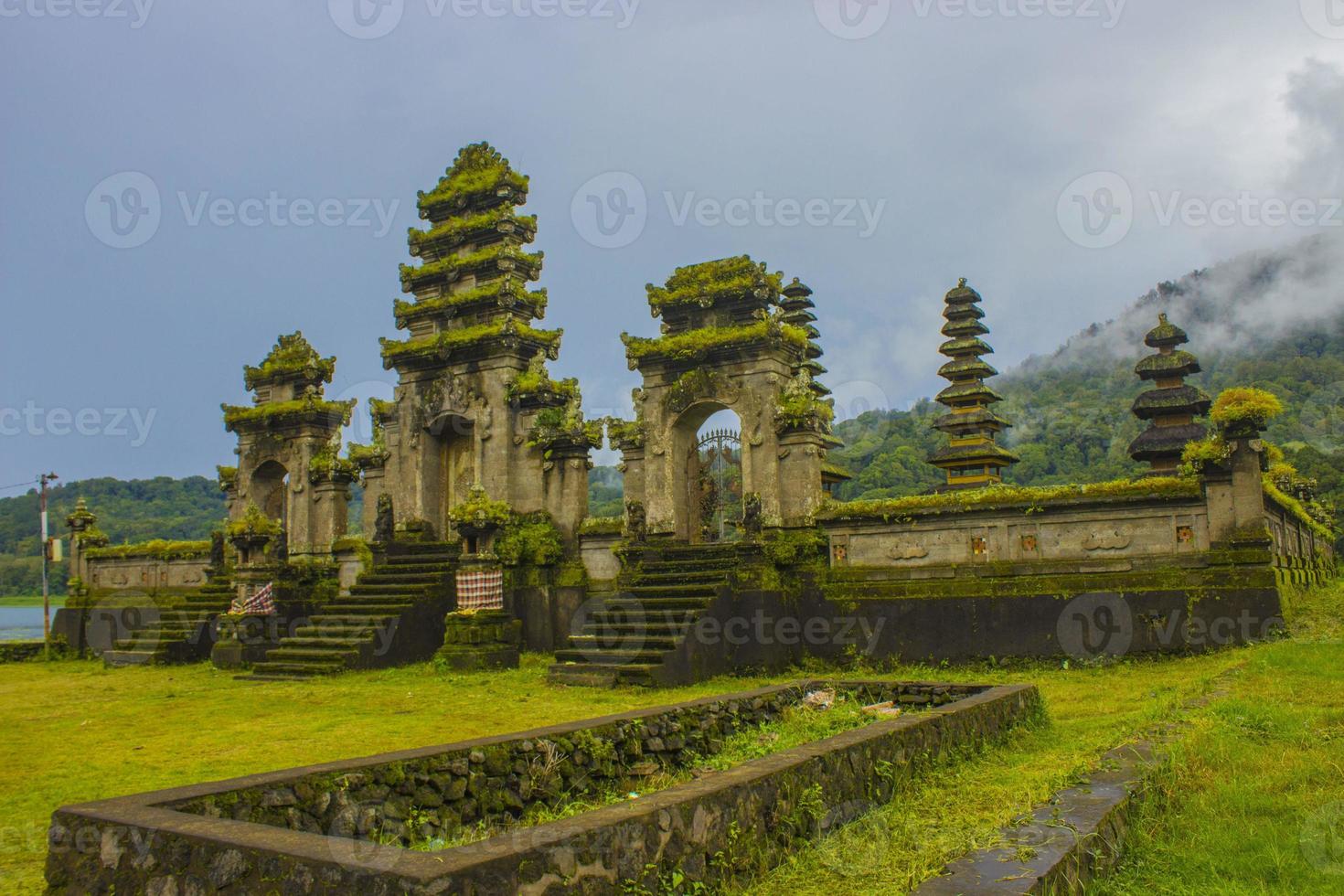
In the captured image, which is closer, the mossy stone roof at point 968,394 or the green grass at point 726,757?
the green grass at point 726,757

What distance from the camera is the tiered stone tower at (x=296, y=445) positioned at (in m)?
23.3

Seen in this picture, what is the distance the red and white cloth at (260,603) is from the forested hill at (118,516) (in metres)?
31.3

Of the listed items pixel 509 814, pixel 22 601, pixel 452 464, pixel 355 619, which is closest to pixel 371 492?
pixel 452 464

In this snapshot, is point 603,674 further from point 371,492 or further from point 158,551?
point 158,551

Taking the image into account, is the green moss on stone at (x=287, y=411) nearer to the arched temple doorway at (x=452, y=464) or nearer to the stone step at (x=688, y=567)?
the arched temple doorway at (x=452, y=464)

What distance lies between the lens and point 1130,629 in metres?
14.2

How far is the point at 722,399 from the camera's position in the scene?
59.1 feet

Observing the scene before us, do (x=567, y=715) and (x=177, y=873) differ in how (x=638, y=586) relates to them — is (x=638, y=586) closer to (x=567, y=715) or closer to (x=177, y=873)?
(x=567, y=715)

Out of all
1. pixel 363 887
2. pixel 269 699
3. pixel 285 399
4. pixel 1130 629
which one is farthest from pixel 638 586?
pixel 363 887

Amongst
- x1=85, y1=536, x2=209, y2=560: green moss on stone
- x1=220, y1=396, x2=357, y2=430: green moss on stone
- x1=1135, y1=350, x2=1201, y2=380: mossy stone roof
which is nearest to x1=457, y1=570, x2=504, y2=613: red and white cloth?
x1=220, y1=396, x2=357, y2=430: green moss on stone

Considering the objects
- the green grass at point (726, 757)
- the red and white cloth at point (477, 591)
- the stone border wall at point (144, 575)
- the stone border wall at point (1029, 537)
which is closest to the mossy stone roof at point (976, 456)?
the stone border wall at point (1029, 537)

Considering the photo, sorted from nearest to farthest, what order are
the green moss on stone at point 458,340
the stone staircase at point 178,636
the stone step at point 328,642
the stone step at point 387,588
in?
the stone step at point 328,642
the stone step at point 387,588
the green moss on stone at point 458,340
the stone staircase at point 178,636

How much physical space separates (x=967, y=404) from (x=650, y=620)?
714 inches

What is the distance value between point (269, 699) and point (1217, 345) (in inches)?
3163
